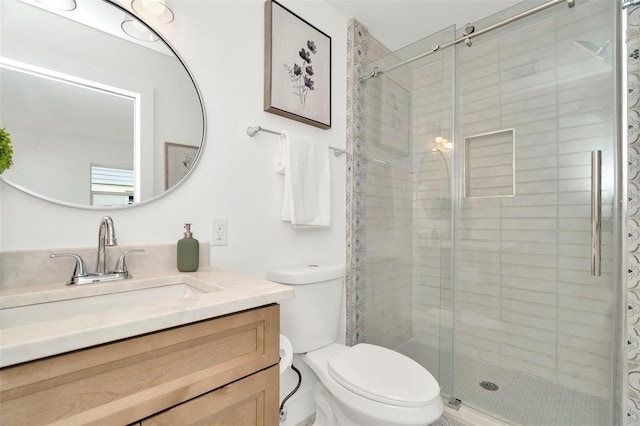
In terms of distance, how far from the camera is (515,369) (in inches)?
68.4

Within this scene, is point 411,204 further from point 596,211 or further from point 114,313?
point 114,313

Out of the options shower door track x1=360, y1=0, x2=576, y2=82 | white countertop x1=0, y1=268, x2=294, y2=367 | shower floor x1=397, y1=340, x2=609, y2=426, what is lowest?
shower floor x1=397, y1=340, x2=609, y2=426

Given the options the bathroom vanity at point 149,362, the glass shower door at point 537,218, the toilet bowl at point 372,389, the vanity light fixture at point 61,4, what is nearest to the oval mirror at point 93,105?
the vanity light fixture at point 61,4

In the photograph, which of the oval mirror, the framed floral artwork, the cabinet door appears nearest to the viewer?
the cabinet door

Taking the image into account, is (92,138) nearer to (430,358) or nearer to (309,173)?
(309,173)

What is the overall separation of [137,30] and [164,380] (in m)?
1.18

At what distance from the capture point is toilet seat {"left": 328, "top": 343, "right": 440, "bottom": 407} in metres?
1.08

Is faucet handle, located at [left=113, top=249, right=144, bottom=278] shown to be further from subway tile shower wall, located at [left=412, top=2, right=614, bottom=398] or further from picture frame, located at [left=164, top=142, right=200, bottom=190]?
subway tile shower wall, located at [left=412, top=2, right=614, bottom=398]

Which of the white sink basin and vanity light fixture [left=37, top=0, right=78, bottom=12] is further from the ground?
vanity light fixture [left=37, top=0, right=78, bottom=12]

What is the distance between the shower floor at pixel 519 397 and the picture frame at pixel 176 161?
1599 mm

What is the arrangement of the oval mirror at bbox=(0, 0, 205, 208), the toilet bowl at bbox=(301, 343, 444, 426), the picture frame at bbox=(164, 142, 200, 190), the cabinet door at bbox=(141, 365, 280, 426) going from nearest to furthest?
the cabinet door at bbox=(141, 365, 280, 426)
the oval mirror at bbox=(0, 0, 205, 208)
the toilet bowl at bbox=(301, 343, 444, 426)
the picture frame at bbox=(164, 142, 200, 190)

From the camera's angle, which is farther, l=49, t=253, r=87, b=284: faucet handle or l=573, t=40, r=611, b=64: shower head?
l=573, t=40, r=611, b=64: shower head

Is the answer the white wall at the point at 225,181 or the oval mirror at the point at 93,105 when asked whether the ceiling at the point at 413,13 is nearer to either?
the white wall at the point at 225,181

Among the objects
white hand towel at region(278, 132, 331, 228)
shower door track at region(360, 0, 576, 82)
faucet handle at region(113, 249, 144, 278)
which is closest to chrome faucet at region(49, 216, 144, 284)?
faucet handle at region(113, 249, 144, 278)
